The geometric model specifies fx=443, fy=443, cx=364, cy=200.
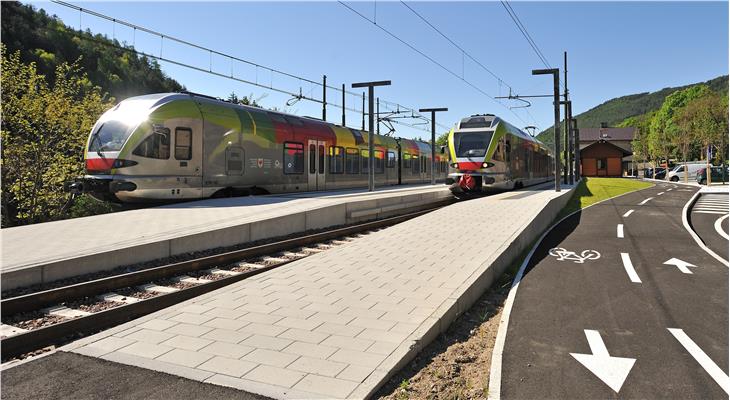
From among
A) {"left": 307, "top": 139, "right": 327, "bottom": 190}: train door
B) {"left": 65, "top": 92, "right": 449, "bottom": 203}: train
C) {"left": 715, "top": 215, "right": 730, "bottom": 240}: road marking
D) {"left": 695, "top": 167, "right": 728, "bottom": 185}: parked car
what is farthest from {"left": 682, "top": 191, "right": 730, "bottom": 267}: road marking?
{"left": 695, "top": 167, "right": 728, "bottom": 185}: parked car

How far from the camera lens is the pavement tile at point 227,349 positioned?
12.3 feet

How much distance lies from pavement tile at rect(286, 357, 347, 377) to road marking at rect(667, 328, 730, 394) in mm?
3194

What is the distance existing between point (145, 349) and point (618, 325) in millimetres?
5073

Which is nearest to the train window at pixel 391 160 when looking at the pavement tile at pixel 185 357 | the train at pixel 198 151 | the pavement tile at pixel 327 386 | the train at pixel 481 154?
the train at pixel 198 151

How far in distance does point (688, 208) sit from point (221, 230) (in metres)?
17.3

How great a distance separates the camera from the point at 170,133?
13.1 m

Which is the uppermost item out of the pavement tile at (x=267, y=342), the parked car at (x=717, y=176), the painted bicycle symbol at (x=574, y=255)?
the parked car at (x=717, y=176)

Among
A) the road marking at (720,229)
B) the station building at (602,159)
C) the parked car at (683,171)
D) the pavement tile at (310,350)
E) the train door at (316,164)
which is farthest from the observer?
the station building at (602,159)

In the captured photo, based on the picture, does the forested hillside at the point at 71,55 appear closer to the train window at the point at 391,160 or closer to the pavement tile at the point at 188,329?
the train window at the point at 391,160

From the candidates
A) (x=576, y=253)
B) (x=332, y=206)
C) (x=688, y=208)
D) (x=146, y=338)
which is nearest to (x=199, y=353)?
(x=146, y=338)

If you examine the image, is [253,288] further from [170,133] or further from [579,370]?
[170,133]

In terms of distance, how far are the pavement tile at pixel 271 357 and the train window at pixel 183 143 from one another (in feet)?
35.8

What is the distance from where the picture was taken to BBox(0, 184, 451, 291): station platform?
21.2ft

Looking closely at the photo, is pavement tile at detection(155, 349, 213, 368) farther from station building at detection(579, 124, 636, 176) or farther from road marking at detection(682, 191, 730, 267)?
station building at detection(579, 124, 636, 176)
